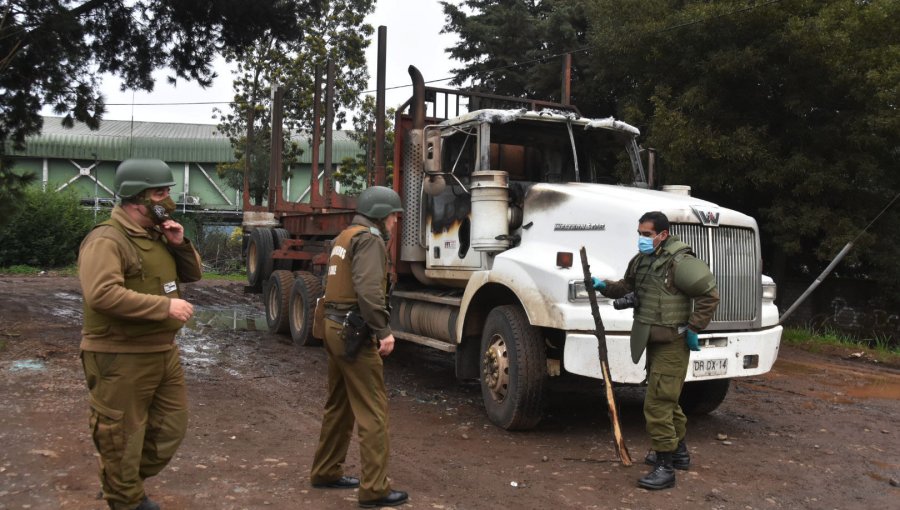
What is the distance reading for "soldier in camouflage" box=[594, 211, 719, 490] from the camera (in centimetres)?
483

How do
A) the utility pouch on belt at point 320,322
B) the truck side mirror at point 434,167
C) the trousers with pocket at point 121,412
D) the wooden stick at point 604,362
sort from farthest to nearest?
1. the truck side mirror at point 434,167
2. the wooden stick at point 604,362
3. the utility pouch on belt at point 320,322
4. the trousers with pocket at point 121,412

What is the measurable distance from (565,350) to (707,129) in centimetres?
851

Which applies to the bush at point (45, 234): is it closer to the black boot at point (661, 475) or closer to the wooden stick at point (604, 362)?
the wooden stick at point (604, 362)

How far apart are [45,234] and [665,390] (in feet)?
86.3

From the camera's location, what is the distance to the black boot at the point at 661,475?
15.6ft

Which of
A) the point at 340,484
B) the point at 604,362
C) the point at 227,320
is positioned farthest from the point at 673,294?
the point at 227,320

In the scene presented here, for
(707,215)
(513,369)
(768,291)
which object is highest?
(707,215)

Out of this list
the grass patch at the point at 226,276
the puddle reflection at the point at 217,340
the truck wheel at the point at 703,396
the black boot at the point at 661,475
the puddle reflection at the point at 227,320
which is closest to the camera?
the black boot at the point at 661,475

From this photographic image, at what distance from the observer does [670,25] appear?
1376 centimetres

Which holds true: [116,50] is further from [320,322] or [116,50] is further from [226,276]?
[226,276]

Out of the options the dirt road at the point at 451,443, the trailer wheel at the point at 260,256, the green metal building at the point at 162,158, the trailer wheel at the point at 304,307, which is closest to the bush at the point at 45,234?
the green metal building at the point at 162,158

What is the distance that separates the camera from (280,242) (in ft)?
40.2

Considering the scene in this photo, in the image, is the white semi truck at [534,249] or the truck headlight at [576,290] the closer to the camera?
the truck headlight at [576,290]

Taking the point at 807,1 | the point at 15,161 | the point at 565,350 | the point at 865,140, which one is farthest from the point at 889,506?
the point at 15,161
